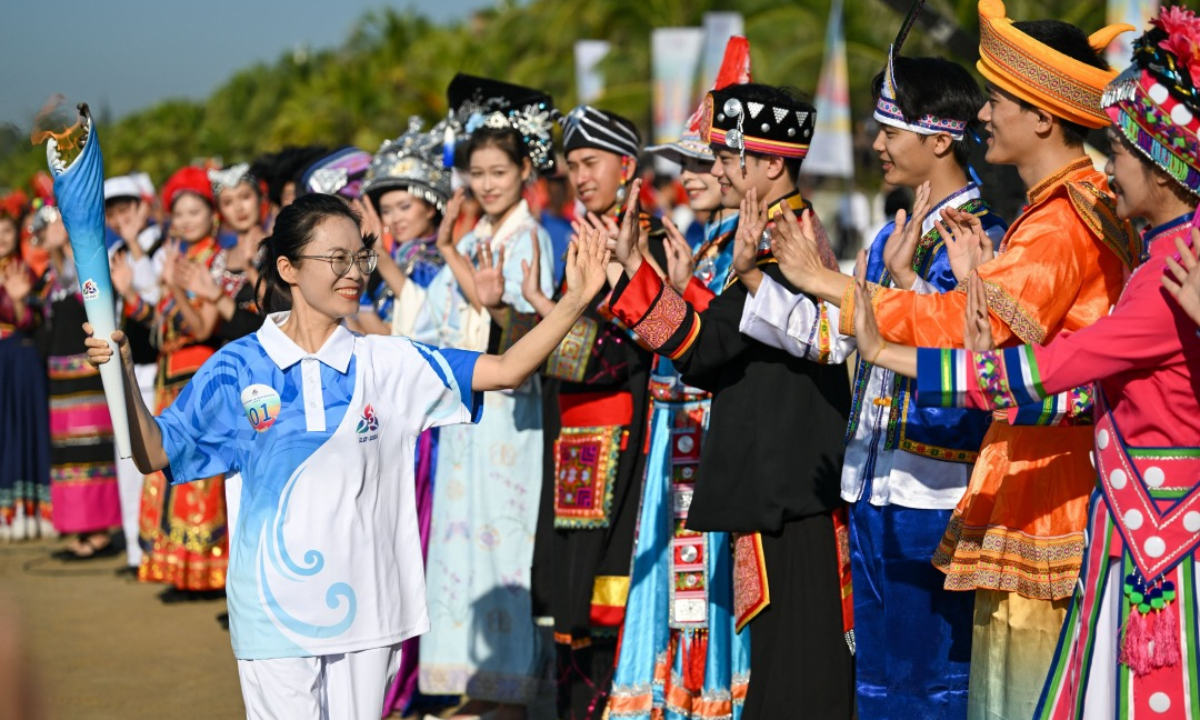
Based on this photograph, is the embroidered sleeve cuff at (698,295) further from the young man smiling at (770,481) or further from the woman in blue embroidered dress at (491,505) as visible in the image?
the woman in blue embroidered dress at (491,505)

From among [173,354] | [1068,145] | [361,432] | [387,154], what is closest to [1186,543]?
[1068,145]

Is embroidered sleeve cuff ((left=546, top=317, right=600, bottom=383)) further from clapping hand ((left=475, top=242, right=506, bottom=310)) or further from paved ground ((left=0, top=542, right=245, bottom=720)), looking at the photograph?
paved ground ((left=0, top=542, right=245, bottom=720))

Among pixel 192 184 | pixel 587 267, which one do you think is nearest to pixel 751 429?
pixel 587 267

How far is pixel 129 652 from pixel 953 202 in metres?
4.96

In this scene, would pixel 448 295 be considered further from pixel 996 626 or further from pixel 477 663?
pixel 996 626

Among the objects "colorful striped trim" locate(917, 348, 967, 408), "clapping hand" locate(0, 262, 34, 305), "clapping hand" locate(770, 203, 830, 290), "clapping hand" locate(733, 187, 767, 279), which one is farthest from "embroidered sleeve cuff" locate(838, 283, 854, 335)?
"clapping hand" locate(0, 262, 34, 305)

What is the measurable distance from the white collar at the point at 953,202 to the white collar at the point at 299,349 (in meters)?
1.73

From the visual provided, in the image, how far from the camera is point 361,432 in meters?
3.94

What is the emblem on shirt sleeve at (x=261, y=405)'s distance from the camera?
3906 mm

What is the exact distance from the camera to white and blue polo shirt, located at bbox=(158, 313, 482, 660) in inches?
151

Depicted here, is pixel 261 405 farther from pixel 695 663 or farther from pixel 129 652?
pixel 129 652

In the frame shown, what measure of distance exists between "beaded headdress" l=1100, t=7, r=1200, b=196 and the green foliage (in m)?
12.1

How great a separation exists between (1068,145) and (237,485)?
2.43m

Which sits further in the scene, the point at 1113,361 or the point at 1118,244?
Answer: the point at 1118,244
